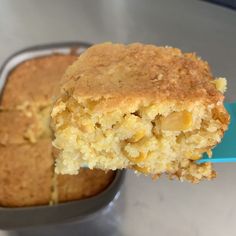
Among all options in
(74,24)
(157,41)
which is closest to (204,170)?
(157,41)

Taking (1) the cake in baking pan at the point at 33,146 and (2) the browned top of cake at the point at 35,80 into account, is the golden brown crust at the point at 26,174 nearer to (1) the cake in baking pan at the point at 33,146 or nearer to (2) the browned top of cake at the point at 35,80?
(1) the cake in baking pan at the point at 33,146

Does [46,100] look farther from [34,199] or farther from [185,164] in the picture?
[185,164]

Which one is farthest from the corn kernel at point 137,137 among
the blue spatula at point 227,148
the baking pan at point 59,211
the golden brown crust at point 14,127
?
the golden brown crust at point 14,127

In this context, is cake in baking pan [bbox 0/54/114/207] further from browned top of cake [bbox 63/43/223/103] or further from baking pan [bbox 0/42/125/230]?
browned top of cake [bbox 63/43/223/103]

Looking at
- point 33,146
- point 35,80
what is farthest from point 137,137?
point 35,80

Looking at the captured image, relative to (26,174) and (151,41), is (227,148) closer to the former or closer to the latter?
(26,174)
